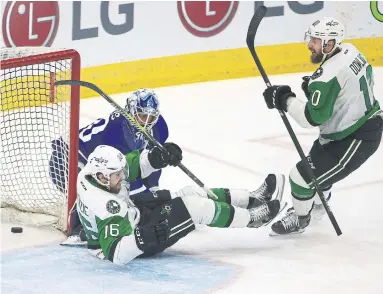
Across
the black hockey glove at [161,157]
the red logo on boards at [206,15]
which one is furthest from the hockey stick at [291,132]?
the red logo on boards at [206,15]

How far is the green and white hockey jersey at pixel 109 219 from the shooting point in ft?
12.4

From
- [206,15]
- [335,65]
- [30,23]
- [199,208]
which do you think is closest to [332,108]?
[335,65]

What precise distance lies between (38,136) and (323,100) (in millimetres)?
1555

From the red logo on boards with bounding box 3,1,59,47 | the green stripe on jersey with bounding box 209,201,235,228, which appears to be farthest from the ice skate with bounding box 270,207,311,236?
the red logo on boards with bounding box 3,1,59,47

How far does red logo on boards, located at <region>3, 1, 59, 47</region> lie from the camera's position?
6.50 meters

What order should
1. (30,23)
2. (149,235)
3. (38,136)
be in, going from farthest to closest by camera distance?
1. (30,23)
2. (38,136)
3. (149,235)

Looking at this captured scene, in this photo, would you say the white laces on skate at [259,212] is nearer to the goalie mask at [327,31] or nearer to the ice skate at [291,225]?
the ice skate at [291,225]

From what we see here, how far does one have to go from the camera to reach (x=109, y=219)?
12.4 feet

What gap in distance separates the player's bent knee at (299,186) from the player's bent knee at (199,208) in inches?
17.3

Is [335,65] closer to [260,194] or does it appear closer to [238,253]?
[260,194]

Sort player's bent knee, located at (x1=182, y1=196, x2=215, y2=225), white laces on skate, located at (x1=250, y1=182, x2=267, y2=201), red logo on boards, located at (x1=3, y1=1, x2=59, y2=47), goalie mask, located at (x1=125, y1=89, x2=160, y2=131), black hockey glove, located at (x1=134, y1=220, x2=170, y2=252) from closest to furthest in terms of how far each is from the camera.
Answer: black hockey glove, located at (x1=134, y1=220, x2=170, y2=252), player's bent knee, located at (x1=182, y1=196, x2=215, y2=225), goalie mask, located at (x1=125, y1=89, x2=160, y2=131), white laces on skate, located at (x1=250, y1=182, x2=267, y2=201), red logo on boards, located at (x1=3, y1=1, x2=59, y2=47)

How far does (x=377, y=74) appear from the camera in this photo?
21.2ft

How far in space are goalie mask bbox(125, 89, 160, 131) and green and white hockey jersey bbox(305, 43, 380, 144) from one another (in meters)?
0.66

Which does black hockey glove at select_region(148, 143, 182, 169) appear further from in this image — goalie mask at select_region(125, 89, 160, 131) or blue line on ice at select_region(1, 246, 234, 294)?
blue line on ice at select_region(1, 246, 234, 294)
